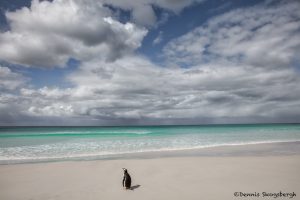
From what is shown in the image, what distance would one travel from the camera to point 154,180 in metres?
9.27

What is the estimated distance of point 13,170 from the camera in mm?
11391

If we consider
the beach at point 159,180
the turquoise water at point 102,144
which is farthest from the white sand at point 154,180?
the turquoise water at point 102,144

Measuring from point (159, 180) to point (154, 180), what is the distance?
0.21 meters

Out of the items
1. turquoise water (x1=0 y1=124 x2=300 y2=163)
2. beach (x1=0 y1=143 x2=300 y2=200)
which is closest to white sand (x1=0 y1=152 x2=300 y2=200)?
beach (x1=0 y1=143 x2=300 y2=200)

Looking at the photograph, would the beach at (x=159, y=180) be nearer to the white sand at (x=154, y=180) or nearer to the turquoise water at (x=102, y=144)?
the white sand at (x=154, y=180)

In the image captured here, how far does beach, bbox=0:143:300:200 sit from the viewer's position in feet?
25.1

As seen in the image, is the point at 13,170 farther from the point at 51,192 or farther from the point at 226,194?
the point at 226,194

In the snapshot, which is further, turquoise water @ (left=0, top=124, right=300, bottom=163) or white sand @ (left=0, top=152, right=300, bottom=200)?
turquoise water @ (left=0, top=124, right=300, bottom=163)

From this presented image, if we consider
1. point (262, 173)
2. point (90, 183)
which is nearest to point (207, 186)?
point (262, 173)

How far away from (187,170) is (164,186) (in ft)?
8.43

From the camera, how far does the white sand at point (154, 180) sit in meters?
7.73

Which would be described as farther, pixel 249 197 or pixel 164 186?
pixel 164 186

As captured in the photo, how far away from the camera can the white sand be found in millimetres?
7727

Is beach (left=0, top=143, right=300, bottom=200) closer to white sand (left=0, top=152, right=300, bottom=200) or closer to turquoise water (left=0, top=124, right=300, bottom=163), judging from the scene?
white sand (left=0, top=152, right=300, bottom=200)
